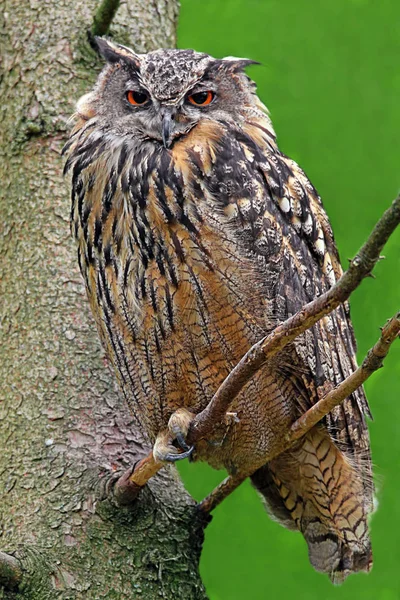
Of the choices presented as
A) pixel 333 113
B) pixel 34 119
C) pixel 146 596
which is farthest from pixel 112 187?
pixel 333 113

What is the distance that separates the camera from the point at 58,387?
2701 mm

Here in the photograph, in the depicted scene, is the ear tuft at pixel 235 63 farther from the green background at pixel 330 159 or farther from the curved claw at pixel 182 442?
the curved claw at pixel 182 442

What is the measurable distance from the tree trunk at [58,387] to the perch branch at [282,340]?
0.55 feet

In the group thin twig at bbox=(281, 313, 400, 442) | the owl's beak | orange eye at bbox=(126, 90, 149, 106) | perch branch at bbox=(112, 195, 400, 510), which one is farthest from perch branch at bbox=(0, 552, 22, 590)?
orange eye at bbox=(126, 90, 149, 106)

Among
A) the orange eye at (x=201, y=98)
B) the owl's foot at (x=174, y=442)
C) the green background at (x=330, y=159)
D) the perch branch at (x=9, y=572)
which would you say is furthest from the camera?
the green background at (x=330, y=159)

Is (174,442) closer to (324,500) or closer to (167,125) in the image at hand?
(324,500)

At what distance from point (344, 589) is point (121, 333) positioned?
146cm

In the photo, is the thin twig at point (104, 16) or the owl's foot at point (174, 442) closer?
the owl's foot at point (174, 442)

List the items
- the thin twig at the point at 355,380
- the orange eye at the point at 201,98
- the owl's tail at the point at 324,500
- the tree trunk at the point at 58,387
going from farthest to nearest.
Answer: the owl's tail at the point at 324,500
the orange eye at the point at 201,98
the tree trunk at the point at 58,387
the thin twig at the point at 355,380

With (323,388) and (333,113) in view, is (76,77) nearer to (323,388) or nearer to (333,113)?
(333,113)

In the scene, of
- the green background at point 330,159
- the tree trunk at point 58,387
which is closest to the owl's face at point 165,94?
the tree trunk at point 58,387

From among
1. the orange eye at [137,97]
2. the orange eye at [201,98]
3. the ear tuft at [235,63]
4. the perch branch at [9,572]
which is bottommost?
the perch branch at [9,572]

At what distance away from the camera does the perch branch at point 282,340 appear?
1564 mm

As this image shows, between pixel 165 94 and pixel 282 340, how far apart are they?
3.23 feet
